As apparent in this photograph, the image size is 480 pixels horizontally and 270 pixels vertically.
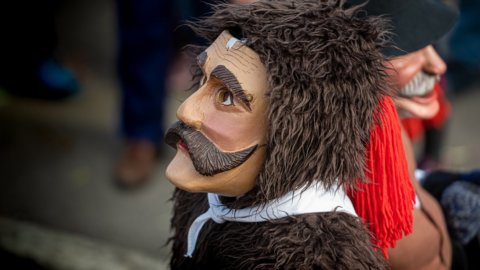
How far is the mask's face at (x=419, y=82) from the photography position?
1538 mm

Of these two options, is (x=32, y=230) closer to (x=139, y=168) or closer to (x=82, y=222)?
(x=82, y=222)

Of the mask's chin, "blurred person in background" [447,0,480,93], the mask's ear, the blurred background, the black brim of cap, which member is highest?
the black brim of cap

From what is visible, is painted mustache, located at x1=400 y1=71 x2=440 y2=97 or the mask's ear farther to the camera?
painted mustache, located at x1=400 y1=71 x2=440 y2=97

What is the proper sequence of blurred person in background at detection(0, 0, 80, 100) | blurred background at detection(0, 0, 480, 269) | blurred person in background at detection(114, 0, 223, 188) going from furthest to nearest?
blurred person in background at detection(0, 0, 80, 100) < blurred person in background at detection(114, 0, 223, 188) < blurred background at detection(0, 0, 480, 269)

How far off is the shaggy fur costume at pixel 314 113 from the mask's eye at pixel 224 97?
0.07m

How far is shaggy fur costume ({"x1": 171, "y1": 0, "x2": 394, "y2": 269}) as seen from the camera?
1203 mm

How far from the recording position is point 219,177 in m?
1.26

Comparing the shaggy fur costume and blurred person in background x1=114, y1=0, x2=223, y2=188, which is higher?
the shaggy fur costume

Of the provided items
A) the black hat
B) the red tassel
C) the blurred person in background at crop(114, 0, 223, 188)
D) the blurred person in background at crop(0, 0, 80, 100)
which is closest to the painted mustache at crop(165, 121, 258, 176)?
the red tassel

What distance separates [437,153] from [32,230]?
169 centimetres

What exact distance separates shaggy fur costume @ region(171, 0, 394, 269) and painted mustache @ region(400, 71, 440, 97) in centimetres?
31

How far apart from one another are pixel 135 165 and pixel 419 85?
5.77ft

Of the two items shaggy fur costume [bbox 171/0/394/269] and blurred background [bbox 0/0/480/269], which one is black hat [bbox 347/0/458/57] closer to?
shaggy fur costume [bbox 171/0/394/269]

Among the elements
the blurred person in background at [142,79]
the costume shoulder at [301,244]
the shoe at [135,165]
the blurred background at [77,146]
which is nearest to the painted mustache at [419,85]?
the costume shoulder at [301,244]
